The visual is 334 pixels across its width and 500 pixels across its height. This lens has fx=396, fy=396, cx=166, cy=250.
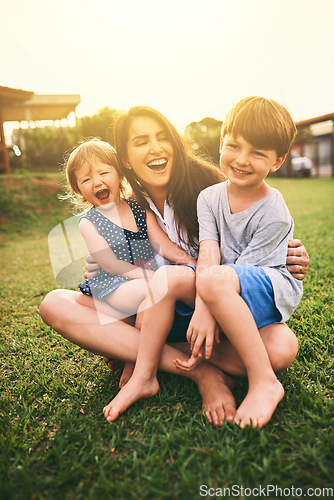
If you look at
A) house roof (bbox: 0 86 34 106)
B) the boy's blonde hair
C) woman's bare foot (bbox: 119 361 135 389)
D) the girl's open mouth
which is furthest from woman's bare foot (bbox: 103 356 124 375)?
house roof (bbox: 0 86 34 106)

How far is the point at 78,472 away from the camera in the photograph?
1.19m

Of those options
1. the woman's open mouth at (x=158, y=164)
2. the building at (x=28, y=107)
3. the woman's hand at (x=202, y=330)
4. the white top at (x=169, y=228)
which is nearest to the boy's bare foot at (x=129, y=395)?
the woman's hand at (x=202, y=330)

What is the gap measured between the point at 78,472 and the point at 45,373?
31.5 inches

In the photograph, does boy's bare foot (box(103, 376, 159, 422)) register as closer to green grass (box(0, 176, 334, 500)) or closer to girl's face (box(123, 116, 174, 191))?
green grass (box(0, 176, 334, 500))

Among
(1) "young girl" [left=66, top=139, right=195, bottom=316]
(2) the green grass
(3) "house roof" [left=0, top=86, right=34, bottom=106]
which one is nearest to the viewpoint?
(2) the green grass

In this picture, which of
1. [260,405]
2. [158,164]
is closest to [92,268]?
[158,164]

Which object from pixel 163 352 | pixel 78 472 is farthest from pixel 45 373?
pixel 78 472

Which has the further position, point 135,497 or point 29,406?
point 29,406

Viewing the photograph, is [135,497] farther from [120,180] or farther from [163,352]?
[120,180]

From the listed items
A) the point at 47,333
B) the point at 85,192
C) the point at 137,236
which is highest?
the point at 85,192

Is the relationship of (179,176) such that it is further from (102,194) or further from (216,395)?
(216,395)

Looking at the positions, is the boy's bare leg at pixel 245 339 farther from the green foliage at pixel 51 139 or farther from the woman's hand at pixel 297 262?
the green foliage at pixel 51 139

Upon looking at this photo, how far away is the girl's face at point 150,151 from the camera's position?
6.12 ft

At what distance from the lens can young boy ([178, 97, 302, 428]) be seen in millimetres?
1344
